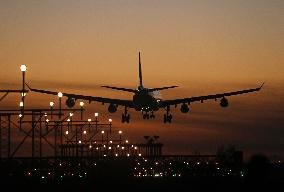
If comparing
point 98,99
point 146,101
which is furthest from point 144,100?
point 98,99

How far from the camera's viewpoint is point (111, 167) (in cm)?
6222

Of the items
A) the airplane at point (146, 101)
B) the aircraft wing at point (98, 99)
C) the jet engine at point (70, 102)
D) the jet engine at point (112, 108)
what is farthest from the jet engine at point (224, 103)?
the jet engine at point (70, 102)

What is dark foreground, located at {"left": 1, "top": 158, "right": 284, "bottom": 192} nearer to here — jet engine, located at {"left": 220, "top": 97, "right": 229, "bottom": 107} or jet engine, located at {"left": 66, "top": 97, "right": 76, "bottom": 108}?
jet engine, located at {"left": 220, "top": 97, "right": 229, "bottom": 107}

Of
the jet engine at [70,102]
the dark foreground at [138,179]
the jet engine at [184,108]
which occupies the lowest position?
the dark foreground at [138,179]

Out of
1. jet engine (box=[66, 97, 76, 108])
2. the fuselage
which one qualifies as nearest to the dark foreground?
the fuselage

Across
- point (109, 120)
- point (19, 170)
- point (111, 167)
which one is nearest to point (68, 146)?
point (109, 120)

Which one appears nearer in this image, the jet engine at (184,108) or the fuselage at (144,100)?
the fuselage at (144,100)

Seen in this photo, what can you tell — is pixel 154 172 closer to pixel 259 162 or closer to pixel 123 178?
pixel 123 178

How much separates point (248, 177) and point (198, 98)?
8889 centimetres

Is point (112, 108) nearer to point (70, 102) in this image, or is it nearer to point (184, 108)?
point (70, 102)

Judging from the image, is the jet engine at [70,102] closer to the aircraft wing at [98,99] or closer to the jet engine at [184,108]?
the aircraft wing at [98,99]

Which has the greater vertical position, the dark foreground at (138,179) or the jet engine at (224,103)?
the jet engine at (224,103)

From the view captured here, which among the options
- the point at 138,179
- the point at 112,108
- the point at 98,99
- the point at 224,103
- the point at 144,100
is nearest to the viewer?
the point at 138,179

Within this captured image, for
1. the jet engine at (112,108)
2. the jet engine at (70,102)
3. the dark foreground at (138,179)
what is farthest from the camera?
the jet engine at (112,108)
